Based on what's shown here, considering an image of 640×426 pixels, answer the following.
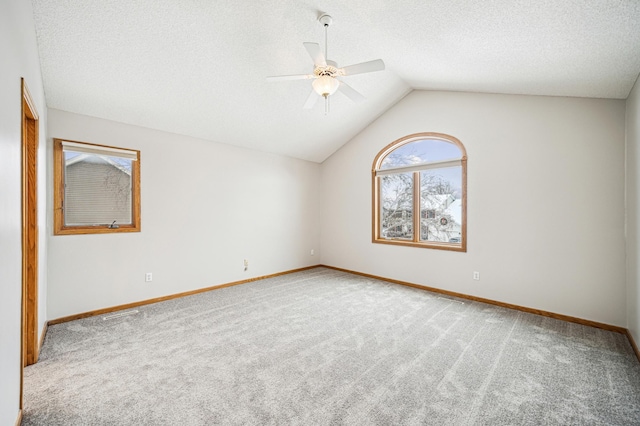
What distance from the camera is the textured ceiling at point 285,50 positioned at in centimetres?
221

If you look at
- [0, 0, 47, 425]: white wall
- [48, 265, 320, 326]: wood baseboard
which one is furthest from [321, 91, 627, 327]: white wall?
[0, 0, 47, 425]: white wall

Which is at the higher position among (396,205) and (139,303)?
(396,205)

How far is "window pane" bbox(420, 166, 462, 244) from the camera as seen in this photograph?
173 inches

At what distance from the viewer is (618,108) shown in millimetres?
3070

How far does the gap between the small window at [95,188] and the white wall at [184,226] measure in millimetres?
104

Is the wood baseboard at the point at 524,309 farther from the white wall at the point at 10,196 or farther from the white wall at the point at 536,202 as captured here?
the white wall at the point at 10,196

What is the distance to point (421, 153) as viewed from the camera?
4.78 m

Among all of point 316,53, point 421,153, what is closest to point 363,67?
point 316,53

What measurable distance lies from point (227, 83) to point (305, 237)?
11.4 feet

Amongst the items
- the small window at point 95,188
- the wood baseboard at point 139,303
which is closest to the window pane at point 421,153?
the wood baseboard at point 139,303

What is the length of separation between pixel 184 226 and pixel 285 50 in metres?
2.82

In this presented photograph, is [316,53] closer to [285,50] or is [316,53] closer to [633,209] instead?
[285,50]

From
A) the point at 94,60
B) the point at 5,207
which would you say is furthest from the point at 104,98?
the point at 5,207

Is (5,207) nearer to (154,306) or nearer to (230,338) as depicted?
(230,338)
